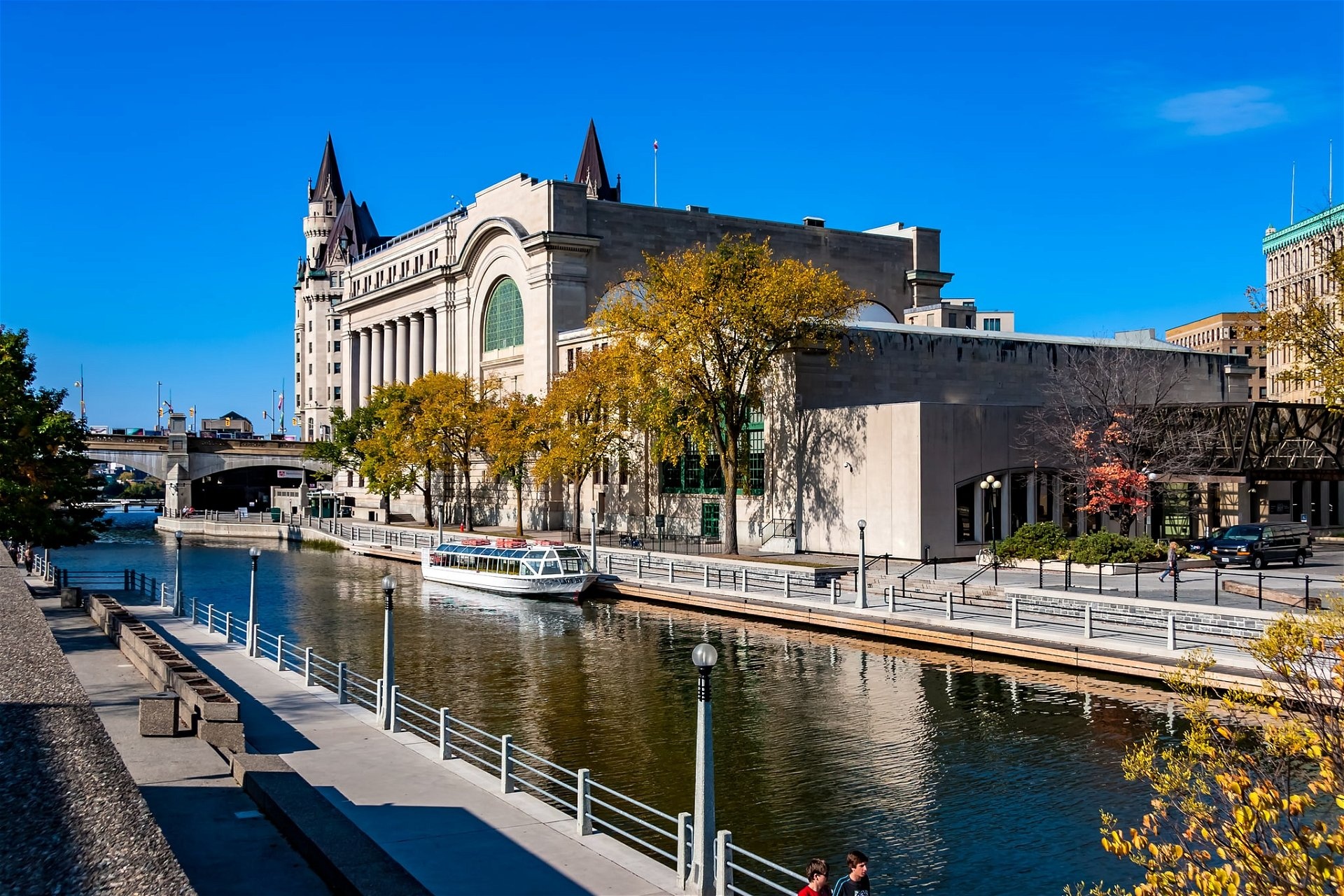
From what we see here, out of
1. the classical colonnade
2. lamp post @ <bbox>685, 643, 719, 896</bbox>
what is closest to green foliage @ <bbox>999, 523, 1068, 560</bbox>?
lamp post @ <bbox>685, 643, 719, 896</bbox>

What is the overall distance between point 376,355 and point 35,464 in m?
75.8

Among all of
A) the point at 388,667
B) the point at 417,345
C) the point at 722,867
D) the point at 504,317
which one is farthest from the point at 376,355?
the point at 722,867

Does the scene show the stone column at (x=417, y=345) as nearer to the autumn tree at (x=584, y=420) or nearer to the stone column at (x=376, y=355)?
the stone column at (x=376, y=355)

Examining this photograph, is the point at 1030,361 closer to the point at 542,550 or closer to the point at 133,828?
the point at 542,550

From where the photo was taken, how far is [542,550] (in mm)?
51625

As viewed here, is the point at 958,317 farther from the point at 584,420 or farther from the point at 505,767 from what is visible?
the point at 505,767

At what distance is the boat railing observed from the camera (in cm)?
1426

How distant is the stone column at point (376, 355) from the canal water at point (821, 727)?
77.8 metres

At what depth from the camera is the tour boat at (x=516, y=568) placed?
5053cm

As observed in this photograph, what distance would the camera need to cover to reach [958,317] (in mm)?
99562

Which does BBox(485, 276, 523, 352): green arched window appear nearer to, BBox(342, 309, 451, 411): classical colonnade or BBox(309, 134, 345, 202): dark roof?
BBox(342, 309, 451, 411): classical colonnade

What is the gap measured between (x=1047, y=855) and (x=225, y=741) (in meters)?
13.0

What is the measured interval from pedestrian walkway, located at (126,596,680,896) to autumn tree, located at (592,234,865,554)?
108 feet

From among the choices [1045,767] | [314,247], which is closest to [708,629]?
[1045,767]
